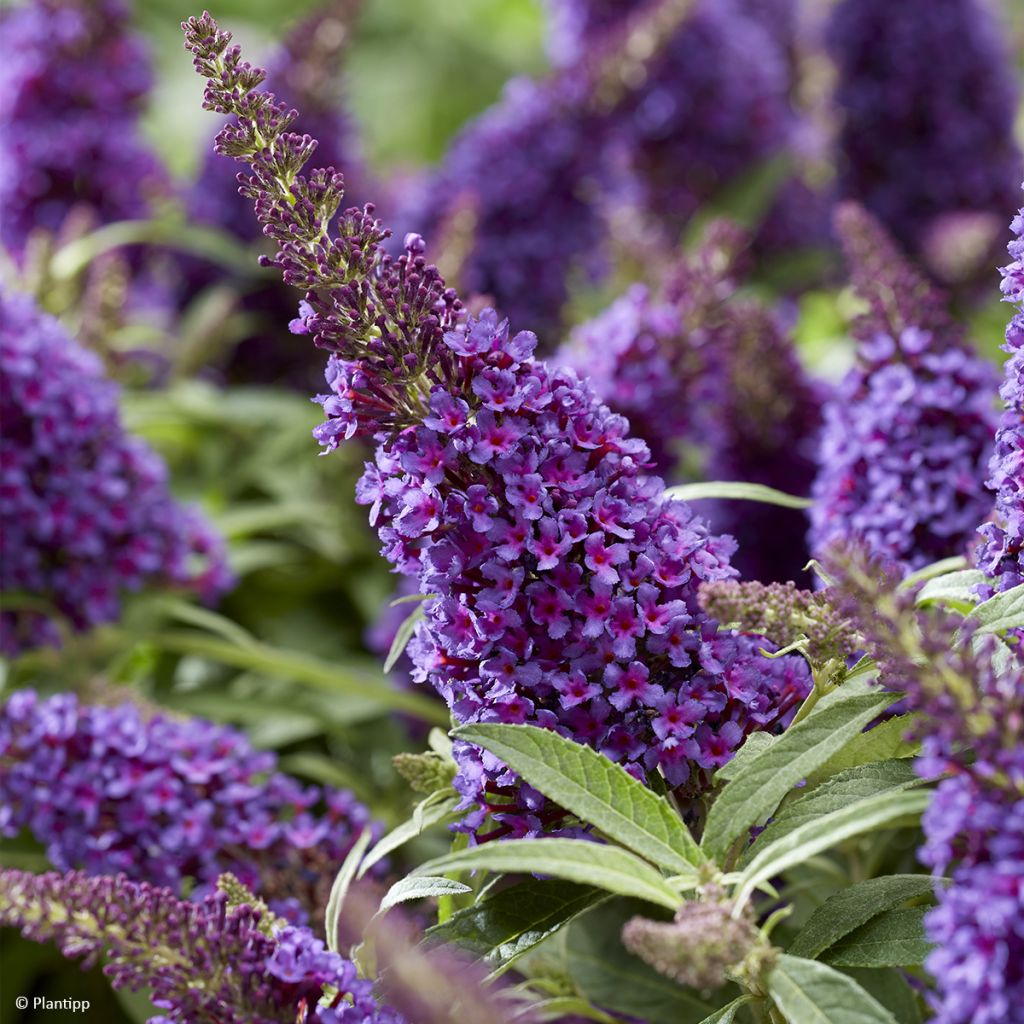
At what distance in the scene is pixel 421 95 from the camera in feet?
20.0

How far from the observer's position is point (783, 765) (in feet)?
3.08

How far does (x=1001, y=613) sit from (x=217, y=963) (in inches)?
23.8

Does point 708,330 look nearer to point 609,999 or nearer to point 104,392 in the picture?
point 104,392

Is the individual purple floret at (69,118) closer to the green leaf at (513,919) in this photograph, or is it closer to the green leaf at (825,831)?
the green leaf at (513,919)

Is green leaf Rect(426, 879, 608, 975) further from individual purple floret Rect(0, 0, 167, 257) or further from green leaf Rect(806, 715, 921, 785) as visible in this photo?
individual purple floret Rect(0, 0, 167, 257)

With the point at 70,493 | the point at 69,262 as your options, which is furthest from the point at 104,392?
the point at 69,262

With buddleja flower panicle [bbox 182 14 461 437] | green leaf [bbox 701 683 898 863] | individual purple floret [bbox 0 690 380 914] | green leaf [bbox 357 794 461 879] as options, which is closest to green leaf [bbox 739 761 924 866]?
green leaf [bbox 701 683 898 863]

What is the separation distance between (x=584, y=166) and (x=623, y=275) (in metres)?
0.31

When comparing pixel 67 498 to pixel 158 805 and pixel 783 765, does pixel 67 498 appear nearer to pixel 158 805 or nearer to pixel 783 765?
pixel 158 805

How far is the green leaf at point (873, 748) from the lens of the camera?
1.06 meters

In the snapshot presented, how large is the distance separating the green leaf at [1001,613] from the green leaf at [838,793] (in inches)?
4.5

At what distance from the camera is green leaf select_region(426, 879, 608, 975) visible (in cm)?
102

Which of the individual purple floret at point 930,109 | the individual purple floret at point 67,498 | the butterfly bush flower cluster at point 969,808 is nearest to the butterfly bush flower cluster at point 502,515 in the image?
the butterfly bush flower cluster at point 969,808

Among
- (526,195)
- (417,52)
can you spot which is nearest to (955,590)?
(526,195)
